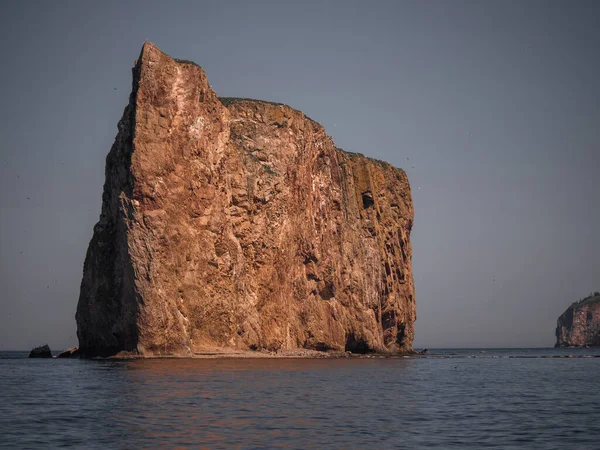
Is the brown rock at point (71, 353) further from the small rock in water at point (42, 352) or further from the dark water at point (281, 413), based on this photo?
the dark water at point (281, 413)


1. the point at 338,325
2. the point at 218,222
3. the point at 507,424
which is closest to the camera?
the point at 507,424

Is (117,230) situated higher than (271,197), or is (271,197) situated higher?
(271,197)

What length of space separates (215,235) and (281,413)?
149 feet

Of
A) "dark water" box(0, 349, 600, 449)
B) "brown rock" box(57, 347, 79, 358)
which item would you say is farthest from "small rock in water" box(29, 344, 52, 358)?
"dark water" box(0, 349, 600, 449)

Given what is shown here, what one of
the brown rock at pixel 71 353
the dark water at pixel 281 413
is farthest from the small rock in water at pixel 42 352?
the dark water at pixel 281 413

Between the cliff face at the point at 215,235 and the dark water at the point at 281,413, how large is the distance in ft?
73.5

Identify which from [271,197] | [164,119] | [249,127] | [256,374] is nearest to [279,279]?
[271,197]

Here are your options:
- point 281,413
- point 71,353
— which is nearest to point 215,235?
point 71,353

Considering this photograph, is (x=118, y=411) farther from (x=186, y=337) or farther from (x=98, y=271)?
(x=98, y=271)

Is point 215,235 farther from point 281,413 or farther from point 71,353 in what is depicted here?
point 281,413

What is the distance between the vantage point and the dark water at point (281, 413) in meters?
19.5

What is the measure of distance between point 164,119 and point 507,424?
49.1m

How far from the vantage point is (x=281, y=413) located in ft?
81.7

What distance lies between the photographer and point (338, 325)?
87.8 metres
